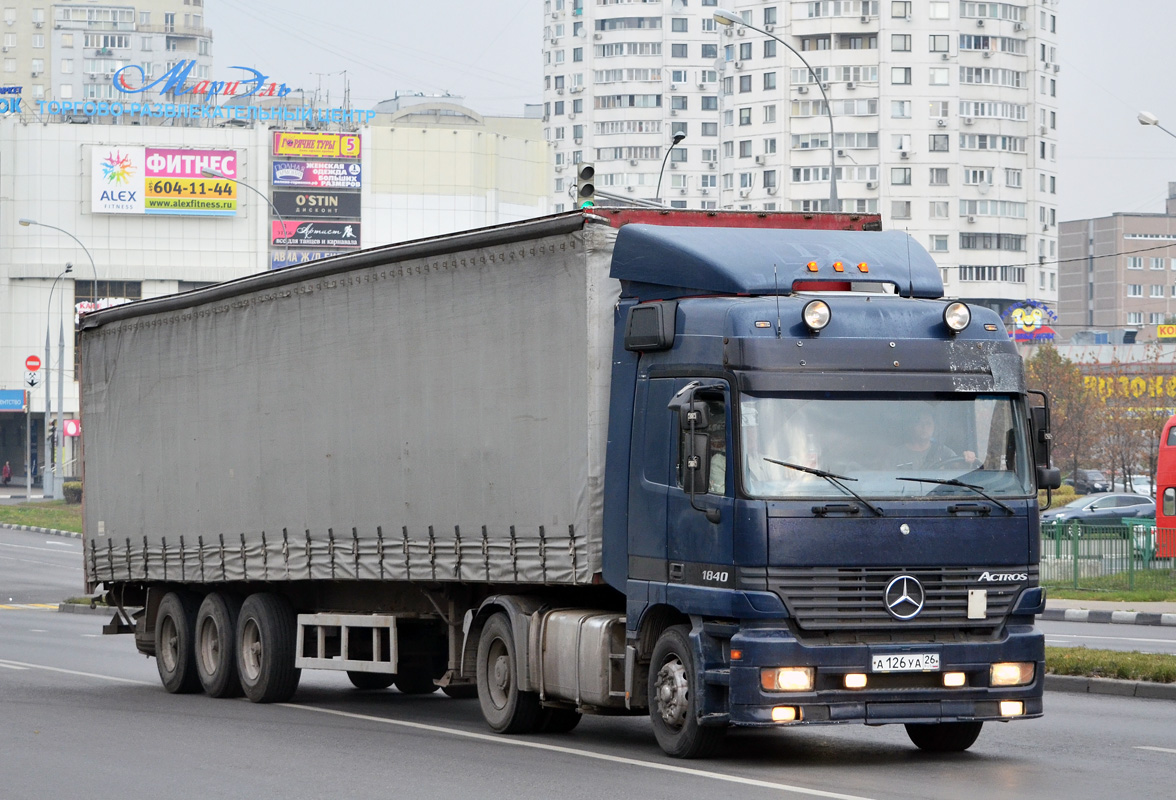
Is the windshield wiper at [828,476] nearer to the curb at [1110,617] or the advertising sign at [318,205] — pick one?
the curb at [1110,617]

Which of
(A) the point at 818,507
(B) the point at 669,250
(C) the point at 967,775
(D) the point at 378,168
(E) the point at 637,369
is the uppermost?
(D) the point at 378,168

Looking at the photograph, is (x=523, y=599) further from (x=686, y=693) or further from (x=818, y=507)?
(x=818, y=507)

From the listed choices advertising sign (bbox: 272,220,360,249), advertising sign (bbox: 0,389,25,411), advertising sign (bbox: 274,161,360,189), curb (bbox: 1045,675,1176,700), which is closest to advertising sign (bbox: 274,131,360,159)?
advertising sign (bbox: 274,161,360,189)

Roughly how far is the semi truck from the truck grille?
0.02 m

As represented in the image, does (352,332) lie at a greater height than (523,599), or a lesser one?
greater

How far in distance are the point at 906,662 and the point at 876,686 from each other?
0.76ft

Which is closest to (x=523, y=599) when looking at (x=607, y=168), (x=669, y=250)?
(x=669, y=250)

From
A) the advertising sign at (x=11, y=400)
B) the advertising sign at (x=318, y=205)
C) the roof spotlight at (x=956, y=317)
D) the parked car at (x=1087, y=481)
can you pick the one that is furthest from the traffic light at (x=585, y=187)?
the advertising sign at (x=11, y=400)

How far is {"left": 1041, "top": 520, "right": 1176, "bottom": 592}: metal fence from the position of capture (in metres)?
31.0

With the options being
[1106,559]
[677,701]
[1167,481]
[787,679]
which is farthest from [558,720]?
[1167,481]

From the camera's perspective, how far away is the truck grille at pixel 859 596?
10750mm

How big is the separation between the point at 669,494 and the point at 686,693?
1.24 m

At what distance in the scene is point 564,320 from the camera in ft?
40.8

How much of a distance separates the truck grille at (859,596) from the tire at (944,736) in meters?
1.18
